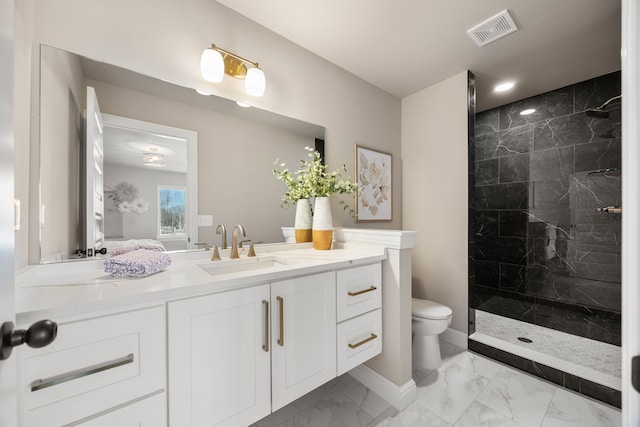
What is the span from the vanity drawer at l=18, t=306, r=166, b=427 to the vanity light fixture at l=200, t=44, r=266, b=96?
49.5 inches

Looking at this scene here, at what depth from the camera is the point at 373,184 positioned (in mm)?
2420

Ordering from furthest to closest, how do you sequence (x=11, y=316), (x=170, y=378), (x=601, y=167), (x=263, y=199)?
(x=601, y=167) < (x=263, y=199) < (x=170, y=378) < (x=11, y=316)

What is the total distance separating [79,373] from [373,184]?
220 cm

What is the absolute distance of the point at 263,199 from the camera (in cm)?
172

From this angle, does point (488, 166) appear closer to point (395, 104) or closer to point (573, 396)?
point (395, 104)

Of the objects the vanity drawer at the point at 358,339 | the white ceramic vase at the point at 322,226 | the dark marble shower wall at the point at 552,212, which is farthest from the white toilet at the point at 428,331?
the white ceramic vase at the point at 322,226

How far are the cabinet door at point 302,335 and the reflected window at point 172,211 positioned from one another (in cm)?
70

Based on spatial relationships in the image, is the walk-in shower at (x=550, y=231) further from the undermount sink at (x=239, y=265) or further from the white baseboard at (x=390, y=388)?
the undermount sink at (x=239, y=265)

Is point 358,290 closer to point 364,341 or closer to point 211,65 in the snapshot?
point 364,341

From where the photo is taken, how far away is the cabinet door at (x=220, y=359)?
2.84ft

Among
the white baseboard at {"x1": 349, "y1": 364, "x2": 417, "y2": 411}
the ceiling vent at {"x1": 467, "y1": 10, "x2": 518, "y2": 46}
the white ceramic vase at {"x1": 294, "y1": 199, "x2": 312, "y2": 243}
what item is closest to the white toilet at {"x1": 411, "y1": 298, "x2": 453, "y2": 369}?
the white baseboard at {"x1": 349, "y1": 364, "x2": 417, "y2": 411}

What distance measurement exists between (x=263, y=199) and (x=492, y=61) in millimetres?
2185

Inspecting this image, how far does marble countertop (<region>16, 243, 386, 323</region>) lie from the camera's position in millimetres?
713

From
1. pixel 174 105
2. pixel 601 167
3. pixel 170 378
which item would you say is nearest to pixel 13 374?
pixel 170 378
